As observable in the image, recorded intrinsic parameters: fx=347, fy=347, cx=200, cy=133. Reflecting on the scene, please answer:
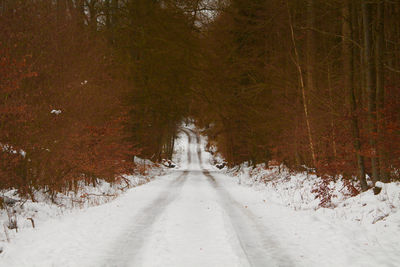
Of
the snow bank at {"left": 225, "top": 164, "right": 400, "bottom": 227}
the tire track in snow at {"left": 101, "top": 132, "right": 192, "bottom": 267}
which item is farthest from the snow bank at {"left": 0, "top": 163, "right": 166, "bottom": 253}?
the snow bank at {"left": 225, "top": 164, "right": 400, "bottom": 227}

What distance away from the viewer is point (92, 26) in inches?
639

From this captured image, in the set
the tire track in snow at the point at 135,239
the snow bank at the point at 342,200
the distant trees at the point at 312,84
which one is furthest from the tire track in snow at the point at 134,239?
the distant trees at the point at 312,84

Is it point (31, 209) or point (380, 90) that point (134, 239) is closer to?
point (31, 209)

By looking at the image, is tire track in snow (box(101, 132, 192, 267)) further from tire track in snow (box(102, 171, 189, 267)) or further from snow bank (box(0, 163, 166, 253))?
snow bank (box(0, 163, 166, 253))

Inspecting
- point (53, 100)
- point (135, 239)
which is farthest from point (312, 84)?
point (135, 239)

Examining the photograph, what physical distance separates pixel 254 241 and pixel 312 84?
10.5 metres

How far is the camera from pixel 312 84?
15.5m

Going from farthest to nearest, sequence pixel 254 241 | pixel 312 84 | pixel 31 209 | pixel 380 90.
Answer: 1. pixel 312 84
2. pixel 31 209
3. pixel 380 90
4. pixel 254 241

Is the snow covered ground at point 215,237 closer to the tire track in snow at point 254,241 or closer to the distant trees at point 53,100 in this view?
the tire track in snow at point 254,241

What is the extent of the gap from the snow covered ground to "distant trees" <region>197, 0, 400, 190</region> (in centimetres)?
191

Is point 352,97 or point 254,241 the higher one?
point 352,97

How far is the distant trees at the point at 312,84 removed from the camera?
938 centimetres

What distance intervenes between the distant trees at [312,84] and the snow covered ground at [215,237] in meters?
1.91

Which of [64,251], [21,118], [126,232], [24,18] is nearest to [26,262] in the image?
[64,251]
